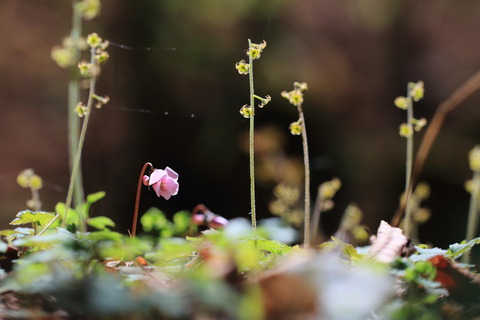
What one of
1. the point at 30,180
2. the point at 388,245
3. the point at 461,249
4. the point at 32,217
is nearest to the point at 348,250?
the point at 388,245

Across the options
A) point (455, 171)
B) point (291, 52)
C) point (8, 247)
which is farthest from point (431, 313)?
point (455, 171)

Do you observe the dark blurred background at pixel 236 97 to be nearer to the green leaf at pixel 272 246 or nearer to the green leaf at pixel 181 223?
the green leaf at pixel 181 223

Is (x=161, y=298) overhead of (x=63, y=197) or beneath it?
beneath

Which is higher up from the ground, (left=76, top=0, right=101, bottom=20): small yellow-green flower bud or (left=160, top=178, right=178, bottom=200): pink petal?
(left=76, top=0, right=101, bottom=20): small yellow-green flower bud

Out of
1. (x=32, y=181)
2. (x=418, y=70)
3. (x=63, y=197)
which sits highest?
(x=418, y=70)

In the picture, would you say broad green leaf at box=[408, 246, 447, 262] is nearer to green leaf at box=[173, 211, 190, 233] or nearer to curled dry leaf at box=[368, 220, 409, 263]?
curled dry leaf at box=[368, 220, 409, 263]

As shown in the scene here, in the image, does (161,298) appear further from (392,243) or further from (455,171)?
(455,171)

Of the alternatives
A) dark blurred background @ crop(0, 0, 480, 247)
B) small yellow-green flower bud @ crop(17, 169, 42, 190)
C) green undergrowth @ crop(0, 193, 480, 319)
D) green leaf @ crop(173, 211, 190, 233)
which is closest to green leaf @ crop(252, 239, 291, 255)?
green undergrowth @ crop(0, 193, 480, 319)
